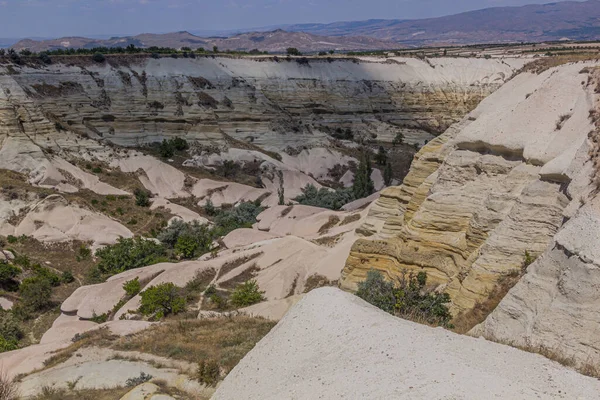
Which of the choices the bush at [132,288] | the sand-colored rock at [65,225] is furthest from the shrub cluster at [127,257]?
the bush at [132,288]

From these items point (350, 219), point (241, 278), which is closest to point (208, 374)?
point (241, 278)

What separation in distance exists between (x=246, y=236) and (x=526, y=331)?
2566cm

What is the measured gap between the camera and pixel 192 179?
50.7 metres

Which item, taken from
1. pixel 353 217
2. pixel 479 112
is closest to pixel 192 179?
pixel 353 217

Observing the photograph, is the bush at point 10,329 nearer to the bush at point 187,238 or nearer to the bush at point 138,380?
the bush at point 187,238

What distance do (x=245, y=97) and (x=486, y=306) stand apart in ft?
181

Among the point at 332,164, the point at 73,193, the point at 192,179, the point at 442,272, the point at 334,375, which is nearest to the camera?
the point at 334,375

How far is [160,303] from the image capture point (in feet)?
69.9

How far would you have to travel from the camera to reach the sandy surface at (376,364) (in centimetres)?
593

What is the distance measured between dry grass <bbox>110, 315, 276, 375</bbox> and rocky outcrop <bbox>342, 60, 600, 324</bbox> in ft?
13.9

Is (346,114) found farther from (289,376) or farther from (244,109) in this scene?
(289,376)

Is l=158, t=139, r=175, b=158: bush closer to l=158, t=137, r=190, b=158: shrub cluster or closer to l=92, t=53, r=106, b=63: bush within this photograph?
l=158, t=137, r=190, b=158: shrub cluster

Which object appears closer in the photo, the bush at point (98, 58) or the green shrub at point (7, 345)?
the green shrub at point (7, 345)

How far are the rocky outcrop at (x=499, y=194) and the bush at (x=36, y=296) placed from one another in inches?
670
